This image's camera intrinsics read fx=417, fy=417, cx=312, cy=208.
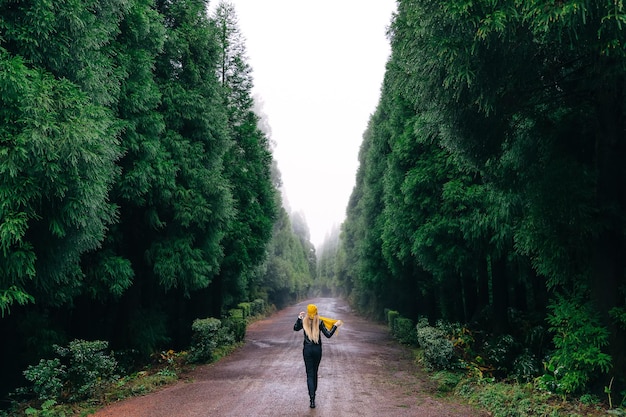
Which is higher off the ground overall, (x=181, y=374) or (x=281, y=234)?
(x=281, y=234)

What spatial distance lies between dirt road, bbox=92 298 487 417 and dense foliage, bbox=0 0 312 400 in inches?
104

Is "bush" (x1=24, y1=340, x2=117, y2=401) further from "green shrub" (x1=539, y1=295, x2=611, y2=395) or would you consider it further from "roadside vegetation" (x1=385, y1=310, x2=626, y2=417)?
"green shrub" (x1=539, y1=295, x2=611, y2=395)

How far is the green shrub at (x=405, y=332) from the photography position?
618 inches

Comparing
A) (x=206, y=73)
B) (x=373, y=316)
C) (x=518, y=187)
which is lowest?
(x=373, y=316)

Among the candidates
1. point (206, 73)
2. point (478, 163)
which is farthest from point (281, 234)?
point (478, 163)

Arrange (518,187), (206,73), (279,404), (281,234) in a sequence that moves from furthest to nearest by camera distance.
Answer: (281,234) < (206,73) < (518,187) < (279,404)

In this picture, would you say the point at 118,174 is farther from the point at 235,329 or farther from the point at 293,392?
the point at 235,329

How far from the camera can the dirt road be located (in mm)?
6852

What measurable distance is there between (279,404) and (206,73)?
1079 cm

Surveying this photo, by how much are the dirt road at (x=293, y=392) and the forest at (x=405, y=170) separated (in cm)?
154

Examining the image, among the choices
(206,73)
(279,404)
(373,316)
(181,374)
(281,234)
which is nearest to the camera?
(279,404)

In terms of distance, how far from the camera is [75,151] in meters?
5.91

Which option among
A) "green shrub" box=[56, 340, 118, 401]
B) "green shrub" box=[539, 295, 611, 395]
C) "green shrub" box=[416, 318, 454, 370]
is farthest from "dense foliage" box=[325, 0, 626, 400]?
"green shrub" box=[56, 340, 118, 401]

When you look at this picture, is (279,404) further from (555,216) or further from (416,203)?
(416,203)
